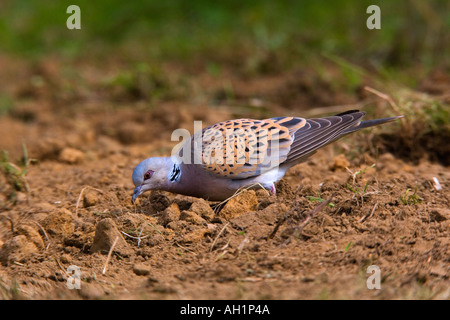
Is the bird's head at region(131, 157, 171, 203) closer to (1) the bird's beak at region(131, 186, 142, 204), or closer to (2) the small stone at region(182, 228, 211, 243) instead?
(1) the bird's beak at region(131, 186, 142, 204)

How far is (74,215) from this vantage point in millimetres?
4598

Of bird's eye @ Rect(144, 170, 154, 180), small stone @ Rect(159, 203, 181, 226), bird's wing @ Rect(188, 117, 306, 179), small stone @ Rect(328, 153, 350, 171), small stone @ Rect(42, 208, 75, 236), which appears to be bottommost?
small stone @ Rect(42, 208, 75, 236)

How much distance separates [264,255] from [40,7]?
1101 centimetres

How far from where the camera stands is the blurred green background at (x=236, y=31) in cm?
873

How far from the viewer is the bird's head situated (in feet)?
15.0

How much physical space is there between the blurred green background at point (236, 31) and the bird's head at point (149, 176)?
432 cm

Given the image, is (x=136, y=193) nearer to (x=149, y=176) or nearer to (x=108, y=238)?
(x=149, y=176)

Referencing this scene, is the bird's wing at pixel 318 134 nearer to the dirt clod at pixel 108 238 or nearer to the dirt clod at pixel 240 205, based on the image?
the dirt clod at pixel 240 205

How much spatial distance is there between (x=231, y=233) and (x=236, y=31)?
725 centimetres

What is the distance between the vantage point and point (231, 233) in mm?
3967

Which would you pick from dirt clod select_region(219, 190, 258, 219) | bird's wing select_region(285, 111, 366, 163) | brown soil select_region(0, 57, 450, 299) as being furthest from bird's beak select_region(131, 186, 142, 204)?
bird's wing select_region(285, 111, 366, 163)

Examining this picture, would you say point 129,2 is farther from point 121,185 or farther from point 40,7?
point 121,185

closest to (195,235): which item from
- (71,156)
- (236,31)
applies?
(71,156)

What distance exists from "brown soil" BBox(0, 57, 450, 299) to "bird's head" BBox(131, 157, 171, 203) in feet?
0.58
